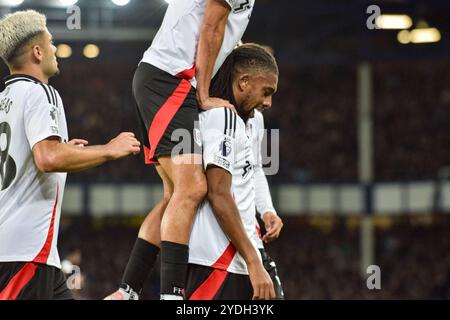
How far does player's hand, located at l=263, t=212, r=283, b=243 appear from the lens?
5492 millimetres

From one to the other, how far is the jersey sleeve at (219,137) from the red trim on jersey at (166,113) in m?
0.16

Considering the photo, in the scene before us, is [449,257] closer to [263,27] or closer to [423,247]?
[423,247]

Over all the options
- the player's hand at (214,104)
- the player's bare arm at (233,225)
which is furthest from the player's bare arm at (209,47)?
the player's bare arm at (233,225)

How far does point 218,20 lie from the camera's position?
4.68 metres

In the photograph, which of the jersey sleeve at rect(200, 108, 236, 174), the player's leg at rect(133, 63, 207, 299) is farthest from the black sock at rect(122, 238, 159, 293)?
the jersey sleeve at rect(200, 108, 236, 174)

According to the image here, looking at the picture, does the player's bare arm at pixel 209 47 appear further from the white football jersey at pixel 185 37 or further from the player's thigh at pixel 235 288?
the player's thigh at pixel 235 288

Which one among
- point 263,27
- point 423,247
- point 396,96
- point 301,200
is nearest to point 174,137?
point 263,27

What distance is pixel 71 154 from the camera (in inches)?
168

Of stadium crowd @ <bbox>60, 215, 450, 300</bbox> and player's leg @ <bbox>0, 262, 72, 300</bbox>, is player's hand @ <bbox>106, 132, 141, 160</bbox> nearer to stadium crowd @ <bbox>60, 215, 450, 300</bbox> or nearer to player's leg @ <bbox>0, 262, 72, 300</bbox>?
player's leg @ <bbox>0, 262, 72, 300</bbox>

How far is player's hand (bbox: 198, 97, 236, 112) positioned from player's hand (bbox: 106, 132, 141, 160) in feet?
1.47

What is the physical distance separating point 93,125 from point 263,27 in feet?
29.2

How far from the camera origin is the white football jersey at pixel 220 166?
14.5 ft

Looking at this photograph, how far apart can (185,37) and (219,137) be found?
0.70 meters

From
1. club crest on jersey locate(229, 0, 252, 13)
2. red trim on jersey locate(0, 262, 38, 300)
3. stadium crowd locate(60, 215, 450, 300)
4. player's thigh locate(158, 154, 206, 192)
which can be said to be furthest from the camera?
stadium crowd locate(60, 215, 450, 300)
